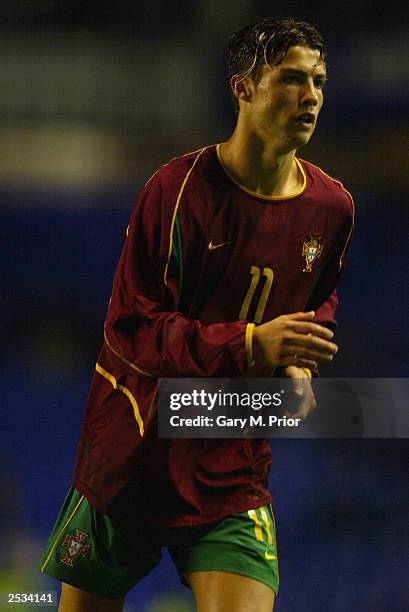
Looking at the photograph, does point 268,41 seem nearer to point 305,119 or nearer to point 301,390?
point 305,119

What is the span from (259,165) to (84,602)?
85 cm

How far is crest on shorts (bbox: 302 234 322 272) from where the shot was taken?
195 cm

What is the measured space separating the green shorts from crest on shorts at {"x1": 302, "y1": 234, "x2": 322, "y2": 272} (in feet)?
1.47

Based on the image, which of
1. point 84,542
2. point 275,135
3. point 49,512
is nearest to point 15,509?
point 49,512

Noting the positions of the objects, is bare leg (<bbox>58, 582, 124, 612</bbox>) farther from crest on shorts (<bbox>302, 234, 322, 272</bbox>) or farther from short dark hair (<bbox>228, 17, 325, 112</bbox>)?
short dark hair (<bbox>228, 17, 325, 112</bbox>)

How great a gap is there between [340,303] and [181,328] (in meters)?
A: 0.42

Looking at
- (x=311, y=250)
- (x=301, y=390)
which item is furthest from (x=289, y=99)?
(x=301, y=390)

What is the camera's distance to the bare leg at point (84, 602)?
197cm

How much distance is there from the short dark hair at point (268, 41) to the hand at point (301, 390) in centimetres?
52

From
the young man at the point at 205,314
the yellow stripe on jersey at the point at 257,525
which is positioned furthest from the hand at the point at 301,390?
the yellow stripe on jersey at the point at 257,525

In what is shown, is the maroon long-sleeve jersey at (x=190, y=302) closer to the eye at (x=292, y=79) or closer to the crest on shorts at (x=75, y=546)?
the crest on shorts at (x=75, y=546)

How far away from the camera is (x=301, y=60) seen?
1.89 m

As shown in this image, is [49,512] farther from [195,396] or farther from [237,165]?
[237,165]

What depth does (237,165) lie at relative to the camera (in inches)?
76.6
